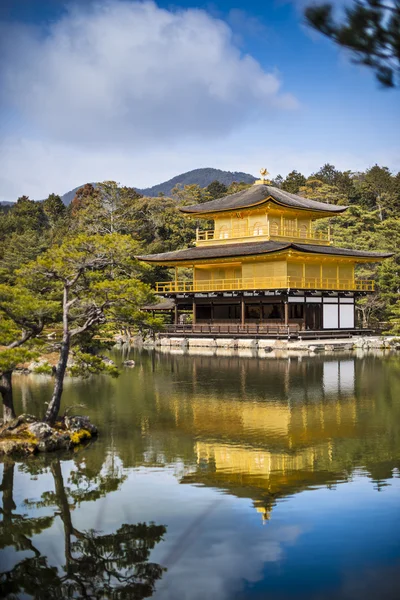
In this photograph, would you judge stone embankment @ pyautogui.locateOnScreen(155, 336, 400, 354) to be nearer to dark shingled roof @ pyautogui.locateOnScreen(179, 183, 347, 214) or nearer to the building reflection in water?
dark shingled roof @ pyautogui.locateOnScreen(179, 183, 347, 214)

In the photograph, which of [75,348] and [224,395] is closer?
A: [75,348]

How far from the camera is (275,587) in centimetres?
743

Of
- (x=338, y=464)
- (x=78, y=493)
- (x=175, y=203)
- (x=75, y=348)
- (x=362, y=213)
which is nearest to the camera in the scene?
(x=78, y=493)

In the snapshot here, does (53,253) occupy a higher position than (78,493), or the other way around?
(53,253)

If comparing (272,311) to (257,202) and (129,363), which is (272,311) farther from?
(129,363)

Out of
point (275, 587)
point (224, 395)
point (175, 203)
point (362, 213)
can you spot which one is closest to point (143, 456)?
point (275, 587)

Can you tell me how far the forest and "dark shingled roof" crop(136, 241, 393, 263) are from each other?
6.45 ft

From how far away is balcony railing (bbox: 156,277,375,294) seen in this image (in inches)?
1532

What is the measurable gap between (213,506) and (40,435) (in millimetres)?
4532

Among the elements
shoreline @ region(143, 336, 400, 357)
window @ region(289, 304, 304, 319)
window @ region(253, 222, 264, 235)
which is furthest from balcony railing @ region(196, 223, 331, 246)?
shoreline @ region(143, 336, 400, 357)

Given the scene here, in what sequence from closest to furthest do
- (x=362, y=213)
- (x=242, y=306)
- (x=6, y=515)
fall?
(x=6, y=515), (x=242, y=306), (x=362, y=213)

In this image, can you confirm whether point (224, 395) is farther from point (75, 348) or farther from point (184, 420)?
point (75, 348)

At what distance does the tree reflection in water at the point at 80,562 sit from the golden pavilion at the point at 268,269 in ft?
95.1

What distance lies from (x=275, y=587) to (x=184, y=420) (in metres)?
8.76
